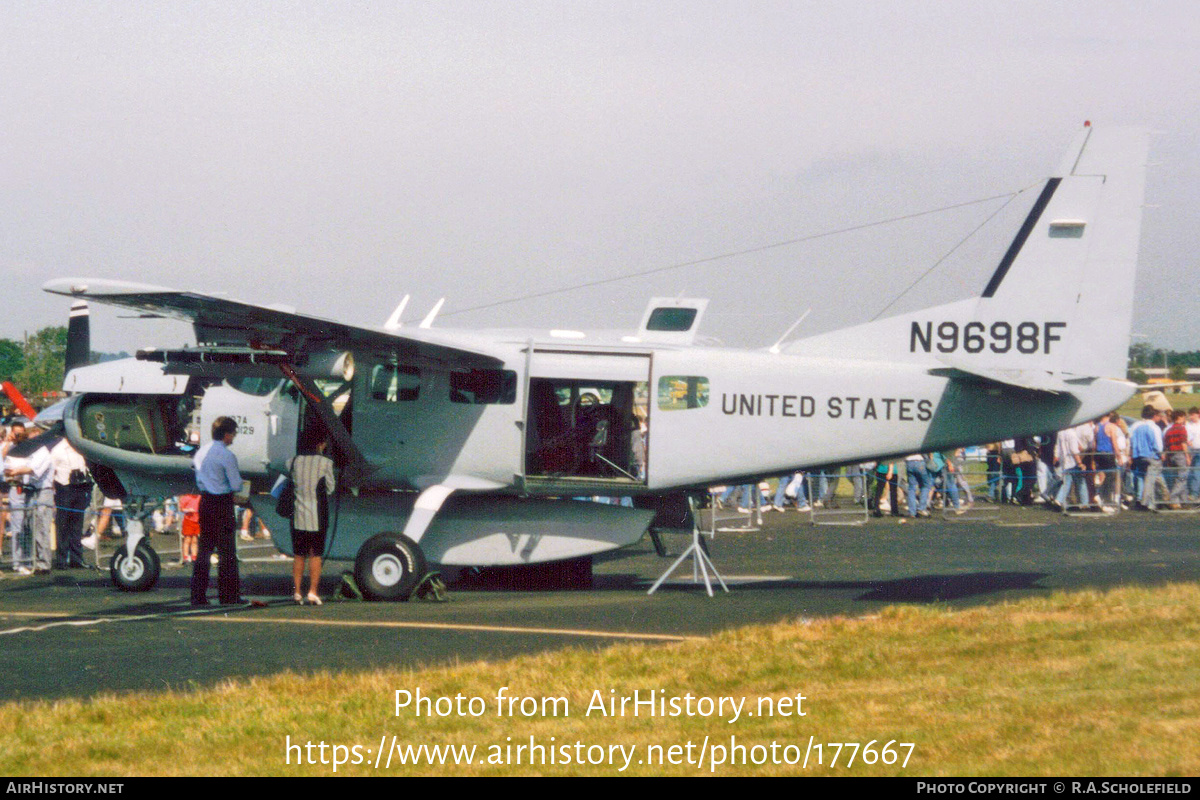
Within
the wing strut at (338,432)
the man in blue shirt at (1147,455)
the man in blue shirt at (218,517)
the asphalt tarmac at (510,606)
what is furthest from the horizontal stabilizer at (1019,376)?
the man in blue shirt at (1147,455)

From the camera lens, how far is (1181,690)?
27.0 feet

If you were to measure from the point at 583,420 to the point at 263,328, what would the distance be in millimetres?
3936

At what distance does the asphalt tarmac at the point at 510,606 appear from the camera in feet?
35.0

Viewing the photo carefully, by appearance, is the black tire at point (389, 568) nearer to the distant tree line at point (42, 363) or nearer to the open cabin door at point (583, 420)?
the open cabin door at point (583, 420)

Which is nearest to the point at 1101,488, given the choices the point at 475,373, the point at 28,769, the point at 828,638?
the point at 475,373

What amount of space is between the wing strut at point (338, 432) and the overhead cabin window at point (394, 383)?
0.66m

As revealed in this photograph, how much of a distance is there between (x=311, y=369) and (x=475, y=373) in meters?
2.11

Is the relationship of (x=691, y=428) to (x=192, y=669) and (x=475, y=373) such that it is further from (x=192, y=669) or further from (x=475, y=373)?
(x=192, y=669)

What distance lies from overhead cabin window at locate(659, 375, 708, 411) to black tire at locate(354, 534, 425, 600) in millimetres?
3309

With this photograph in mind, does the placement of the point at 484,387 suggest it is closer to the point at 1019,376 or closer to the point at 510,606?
the point at 510,606

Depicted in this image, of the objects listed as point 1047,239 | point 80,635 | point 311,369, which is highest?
point 1047,239

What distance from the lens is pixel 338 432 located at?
50.0ft

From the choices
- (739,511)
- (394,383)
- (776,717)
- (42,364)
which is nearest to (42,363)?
(42,364)

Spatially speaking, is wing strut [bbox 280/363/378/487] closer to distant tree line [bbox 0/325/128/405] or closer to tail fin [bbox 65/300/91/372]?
tail fin [bbox 65/300/91/372]
